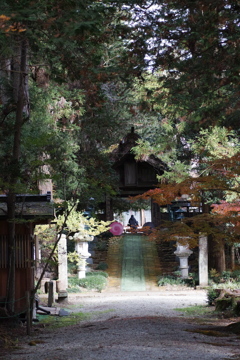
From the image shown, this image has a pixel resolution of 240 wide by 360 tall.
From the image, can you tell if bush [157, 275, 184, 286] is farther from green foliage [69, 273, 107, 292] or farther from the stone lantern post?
the stone lantern post

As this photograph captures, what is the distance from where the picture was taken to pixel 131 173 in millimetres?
30047

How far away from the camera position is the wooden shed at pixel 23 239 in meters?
10.1

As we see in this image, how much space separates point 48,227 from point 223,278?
7.58m

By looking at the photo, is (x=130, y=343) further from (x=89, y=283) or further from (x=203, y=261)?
(x=89, y=283)

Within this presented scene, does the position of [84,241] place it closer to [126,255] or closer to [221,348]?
[126,255]

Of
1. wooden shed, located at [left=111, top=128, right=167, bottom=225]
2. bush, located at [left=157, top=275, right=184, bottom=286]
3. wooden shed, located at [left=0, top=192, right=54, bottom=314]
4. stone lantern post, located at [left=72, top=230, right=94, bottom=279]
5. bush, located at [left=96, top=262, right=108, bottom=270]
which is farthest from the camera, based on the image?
wooden shed, located at [left=111, top=128, right=167, bottom=225]

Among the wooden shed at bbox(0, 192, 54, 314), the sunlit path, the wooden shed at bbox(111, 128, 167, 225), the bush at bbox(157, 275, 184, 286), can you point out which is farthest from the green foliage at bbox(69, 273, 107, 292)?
the wooden shed at bbox(111, 128, 167, 225)

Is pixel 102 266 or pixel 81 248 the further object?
pixel 102 266

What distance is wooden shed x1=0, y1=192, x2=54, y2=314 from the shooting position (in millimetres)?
10086

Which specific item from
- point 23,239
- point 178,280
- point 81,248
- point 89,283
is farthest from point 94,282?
point 23,239

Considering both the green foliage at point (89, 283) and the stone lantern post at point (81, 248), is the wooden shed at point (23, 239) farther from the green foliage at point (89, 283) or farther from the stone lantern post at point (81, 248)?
the stone lantern post at point (81, 248)

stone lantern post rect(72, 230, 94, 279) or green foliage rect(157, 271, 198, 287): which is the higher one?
stone lantern post rect(72, 230, 94, 279)

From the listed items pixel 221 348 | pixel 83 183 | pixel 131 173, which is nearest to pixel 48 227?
pixel 83 183

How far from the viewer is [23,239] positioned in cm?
1063
